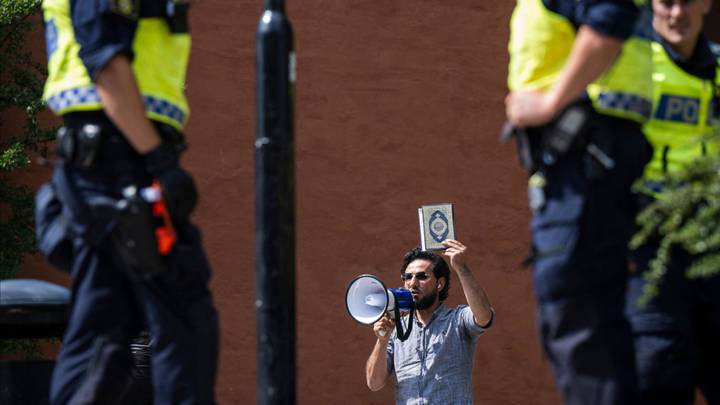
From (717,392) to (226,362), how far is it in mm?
5042

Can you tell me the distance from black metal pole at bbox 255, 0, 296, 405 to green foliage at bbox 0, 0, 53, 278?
4.10 meters

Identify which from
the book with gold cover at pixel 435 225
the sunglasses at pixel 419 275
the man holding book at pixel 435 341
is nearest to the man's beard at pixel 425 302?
the man holding book at pixel 435 341

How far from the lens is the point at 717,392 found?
3.60m

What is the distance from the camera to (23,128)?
26.5 ft

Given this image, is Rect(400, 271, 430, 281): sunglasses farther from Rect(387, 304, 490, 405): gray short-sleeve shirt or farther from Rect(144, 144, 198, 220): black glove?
Rect(144, 144, 198, 220): black glove

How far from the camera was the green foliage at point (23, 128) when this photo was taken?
732 centimetres

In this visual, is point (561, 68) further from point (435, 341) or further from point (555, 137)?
point (435, 341)

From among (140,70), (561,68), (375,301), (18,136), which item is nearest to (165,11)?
(140,70)

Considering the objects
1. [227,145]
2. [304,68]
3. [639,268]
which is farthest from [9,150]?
[639,268]

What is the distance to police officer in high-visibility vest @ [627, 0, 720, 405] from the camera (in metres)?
3.48

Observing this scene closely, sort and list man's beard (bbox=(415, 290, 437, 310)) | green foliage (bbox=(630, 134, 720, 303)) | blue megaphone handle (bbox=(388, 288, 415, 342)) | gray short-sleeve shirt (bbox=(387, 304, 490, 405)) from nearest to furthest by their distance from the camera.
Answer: green foliage (bbox=(630, 134, 720, 303)) < gray short-sleeve shirt (bbox=(387, 304, 490, 405)) < blue megaphone handle (bbox=(388, 288, 415, 342)) < man's beard (bbox=(415, 290, 437, 310))

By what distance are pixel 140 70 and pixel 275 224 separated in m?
0.58

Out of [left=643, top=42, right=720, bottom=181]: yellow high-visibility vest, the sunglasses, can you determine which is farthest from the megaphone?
[left=643, top=42, right=720, bottom=181]: yellow high-visibility vest

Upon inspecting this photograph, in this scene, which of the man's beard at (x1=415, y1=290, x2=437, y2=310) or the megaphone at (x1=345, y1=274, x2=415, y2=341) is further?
the man's beard at (x1=415, y1=290, x2=437, y2=310)
